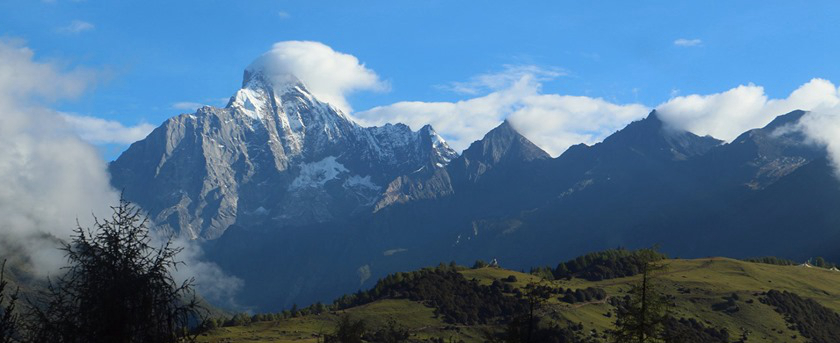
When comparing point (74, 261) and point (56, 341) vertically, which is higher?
point (74, 261)

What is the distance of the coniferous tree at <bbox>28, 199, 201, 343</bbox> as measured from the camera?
25.2 m

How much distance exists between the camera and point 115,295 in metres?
25.6

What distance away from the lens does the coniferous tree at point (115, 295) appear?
2525 cm

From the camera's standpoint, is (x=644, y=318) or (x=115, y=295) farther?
(x=644, y=318)

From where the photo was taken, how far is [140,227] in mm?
26812

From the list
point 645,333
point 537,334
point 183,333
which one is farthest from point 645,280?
point 183,333

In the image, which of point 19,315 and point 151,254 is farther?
point 151,254

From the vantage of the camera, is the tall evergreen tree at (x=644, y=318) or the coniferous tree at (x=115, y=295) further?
the tall evergreen tree at (x=644, y=318)

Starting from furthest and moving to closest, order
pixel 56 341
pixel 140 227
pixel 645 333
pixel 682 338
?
pixel 682 338
pixel 645 333
pixel 140 227
pixel 56 341

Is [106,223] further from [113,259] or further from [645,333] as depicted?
[645,333]

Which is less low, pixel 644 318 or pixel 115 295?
pixel 115 295

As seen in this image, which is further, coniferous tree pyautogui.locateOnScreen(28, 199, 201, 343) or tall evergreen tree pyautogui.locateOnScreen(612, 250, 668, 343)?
tall evergreen tree pyautogui.locateOnScreen(612, 250, 668, 343)

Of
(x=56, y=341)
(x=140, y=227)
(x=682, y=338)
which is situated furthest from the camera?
(x=682, y=338)

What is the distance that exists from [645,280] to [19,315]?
172 ft
